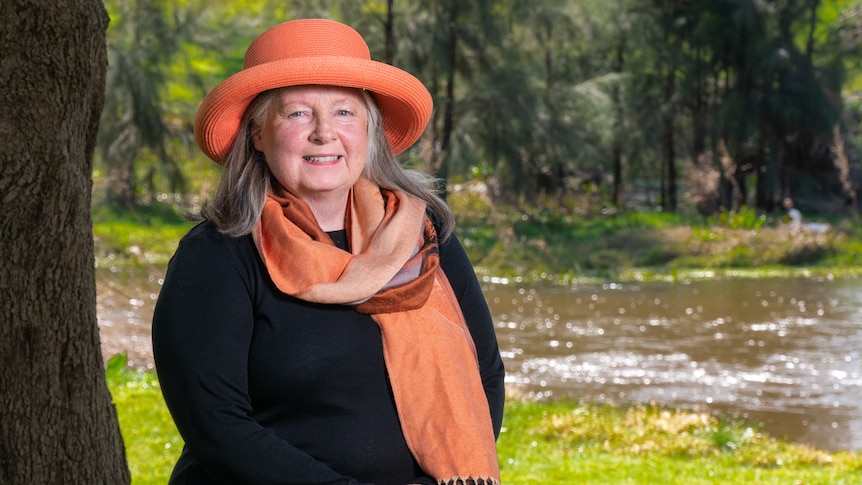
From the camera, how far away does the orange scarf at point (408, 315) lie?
2.04m

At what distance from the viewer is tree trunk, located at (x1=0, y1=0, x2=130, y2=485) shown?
2678 millimetres

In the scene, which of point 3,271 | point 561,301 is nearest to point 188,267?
point 3,271

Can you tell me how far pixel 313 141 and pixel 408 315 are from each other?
0.40m

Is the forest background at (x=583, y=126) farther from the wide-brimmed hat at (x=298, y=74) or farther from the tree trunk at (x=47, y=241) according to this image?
the wide-brimmed hat at (x=298, y=74)

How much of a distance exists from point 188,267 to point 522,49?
1806 centimetres

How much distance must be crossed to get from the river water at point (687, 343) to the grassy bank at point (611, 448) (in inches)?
36.2

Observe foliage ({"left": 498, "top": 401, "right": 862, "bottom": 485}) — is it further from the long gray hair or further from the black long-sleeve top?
the black long-sleeve top

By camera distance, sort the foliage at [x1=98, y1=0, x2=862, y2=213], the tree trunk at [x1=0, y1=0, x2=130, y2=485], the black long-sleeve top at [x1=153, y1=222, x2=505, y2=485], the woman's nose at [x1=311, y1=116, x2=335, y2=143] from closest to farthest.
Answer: the black long-sleeve top at [x1=153, y1=222, x2=505, y2=485]
the woman's nose at [x1=311, y1=116, x2=335, y2=143]
the tree trunk at [x1=0, y1=0, x2=130, y2=485]
the foliage at [x1=98, y1=0, x2=862, y2=213]

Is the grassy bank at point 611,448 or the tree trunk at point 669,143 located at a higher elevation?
the tree trunk at point 669,143

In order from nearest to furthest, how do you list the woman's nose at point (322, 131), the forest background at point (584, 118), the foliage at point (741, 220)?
1. the woman's nose at point (322, 131)
2. the forest background at point (584, 118)
3. the foliage at point (741, 220)

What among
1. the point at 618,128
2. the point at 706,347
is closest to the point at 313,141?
the point at 706,347

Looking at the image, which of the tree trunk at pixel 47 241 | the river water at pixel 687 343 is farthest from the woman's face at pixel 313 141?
the river water at pixel 687 343

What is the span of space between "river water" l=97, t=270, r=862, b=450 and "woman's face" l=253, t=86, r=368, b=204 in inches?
249

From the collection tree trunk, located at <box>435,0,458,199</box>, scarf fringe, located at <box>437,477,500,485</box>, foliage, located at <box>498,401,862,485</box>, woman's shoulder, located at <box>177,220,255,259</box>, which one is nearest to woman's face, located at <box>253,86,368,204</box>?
woman's shoulder, located at <box>177,220,255,259</box>
